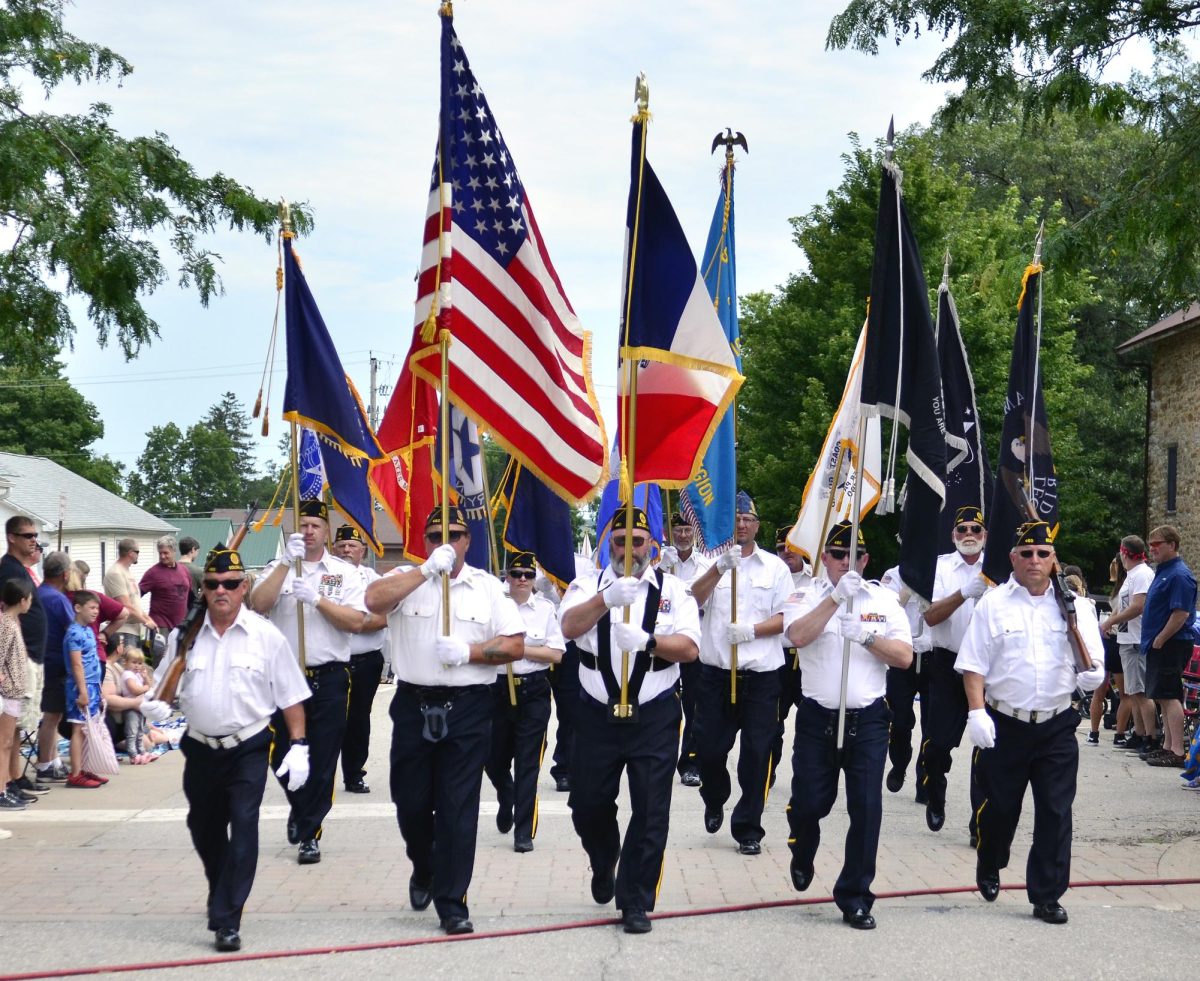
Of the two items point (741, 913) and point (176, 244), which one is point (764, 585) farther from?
point (176, 244)

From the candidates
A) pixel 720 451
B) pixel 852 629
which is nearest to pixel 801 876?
pixel 852 629

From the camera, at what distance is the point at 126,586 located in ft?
53.6

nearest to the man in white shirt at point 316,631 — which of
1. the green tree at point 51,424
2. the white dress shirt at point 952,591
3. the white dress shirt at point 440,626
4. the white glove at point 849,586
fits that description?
the white dress shirt at point 440,626

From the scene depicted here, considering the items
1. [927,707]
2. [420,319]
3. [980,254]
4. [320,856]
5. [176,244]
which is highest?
[980,254]

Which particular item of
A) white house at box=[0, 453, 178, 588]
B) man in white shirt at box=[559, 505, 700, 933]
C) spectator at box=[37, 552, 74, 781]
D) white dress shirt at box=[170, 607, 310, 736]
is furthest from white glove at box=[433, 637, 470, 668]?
white house at box=[0, 453, 178, 588]

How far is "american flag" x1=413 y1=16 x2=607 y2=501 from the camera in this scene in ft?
27.1

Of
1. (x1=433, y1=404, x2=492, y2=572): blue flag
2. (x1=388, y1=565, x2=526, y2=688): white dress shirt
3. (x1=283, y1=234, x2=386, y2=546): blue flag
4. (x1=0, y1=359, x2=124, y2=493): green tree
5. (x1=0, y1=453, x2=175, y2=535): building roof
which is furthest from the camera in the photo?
(x1=0, y1=359, x2=124, y2=493): green tree

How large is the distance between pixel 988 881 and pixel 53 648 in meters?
7.72

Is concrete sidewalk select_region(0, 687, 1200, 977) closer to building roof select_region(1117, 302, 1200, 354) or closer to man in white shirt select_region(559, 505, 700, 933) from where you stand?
man in white shirt select_region(559, 505, 700, 933)

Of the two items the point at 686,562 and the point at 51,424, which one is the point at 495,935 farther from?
the point at 51,424

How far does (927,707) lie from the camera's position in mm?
10867

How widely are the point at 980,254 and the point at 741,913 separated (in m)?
27.0

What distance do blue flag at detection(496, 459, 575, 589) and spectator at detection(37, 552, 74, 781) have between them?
13.2ft

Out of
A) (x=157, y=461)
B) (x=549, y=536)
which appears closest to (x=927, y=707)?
(x=549, y=536)
